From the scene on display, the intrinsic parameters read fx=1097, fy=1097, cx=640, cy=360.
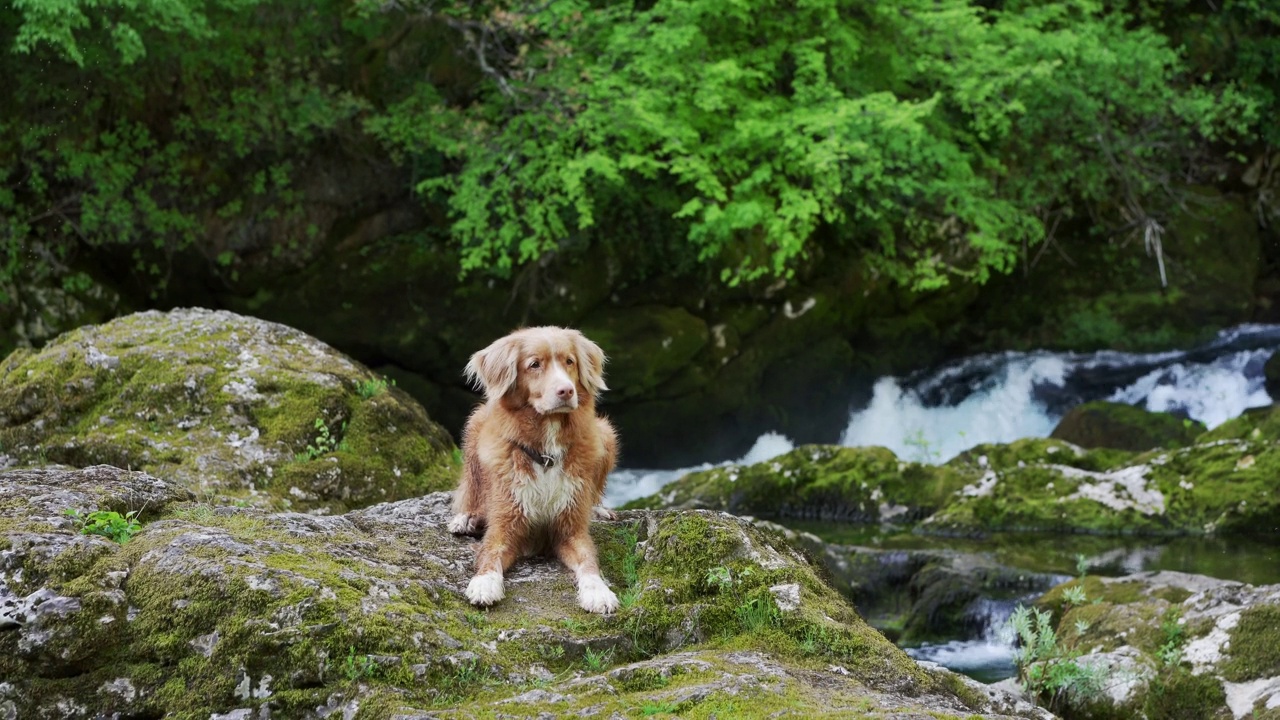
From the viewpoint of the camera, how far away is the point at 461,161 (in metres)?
15.1

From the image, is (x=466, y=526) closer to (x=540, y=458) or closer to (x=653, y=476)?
(x=540, y=458)

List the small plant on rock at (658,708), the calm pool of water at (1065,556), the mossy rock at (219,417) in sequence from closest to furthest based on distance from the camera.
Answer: the small plant on rock at (658,708) → the mossy rock at (219,417) → the calm pool of water at (1065,556)

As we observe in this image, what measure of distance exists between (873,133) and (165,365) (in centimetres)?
1001

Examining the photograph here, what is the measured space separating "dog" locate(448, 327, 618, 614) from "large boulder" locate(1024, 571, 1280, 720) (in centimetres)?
273

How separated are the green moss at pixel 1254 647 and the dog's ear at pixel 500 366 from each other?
4011 mm

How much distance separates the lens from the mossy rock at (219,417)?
612 centimetres

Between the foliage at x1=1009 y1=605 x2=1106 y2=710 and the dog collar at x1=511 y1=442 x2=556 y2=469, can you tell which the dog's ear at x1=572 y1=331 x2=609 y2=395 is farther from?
the foliage at x1=1009 y1=605 x2=1106 y2=710

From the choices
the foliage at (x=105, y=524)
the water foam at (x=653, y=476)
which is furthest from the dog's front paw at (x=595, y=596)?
the water foam at (x=653, y=476)

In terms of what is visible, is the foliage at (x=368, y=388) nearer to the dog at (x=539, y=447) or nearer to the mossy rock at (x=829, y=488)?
the dog at (x=539, y=447)

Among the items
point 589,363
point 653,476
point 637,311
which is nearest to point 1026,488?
point 653,476

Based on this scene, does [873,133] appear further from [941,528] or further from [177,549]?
[177,549]

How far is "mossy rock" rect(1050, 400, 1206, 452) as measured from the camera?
13477 mm

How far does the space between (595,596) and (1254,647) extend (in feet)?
12.3

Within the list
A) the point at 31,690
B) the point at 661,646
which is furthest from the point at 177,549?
the point at 661,646
